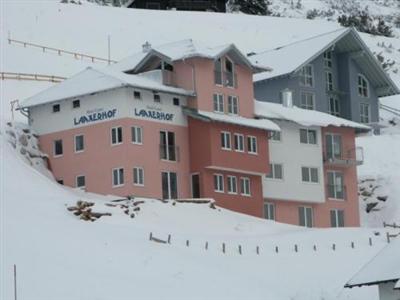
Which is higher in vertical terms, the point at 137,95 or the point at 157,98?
the point at 137,95

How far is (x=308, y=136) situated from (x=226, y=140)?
8226 mm

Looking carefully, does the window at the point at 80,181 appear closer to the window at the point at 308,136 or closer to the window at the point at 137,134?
the window at the point at 137,134

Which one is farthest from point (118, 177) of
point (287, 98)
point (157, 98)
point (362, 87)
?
point (362, 87)

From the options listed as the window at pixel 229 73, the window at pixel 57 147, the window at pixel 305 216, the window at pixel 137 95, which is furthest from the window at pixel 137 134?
the window at pixel 305 216

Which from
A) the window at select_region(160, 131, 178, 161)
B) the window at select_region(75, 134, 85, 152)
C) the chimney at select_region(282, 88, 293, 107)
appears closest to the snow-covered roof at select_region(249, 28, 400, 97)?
the chimney at select_region(282, 88, 293, 107)

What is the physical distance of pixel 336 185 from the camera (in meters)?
75.2

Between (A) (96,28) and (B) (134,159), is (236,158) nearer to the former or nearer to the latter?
(B) (134,159)

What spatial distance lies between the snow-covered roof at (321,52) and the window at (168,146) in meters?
21.4

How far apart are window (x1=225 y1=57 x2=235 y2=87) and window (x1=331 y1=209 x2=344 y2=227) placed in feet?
32.4

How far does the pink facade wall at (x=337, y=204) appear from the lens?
2800 inches

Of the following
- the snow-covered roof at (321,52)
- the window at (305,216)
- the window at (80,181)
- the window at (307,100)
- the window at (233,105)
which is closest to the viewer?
the window at (80,181)

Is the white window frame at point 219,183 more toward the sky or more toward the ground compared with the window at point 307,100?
more toward the ground

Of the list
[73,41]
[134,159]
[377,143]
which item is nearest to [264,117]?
[134,159]

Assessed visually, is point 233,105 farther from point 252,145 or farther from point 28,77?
point 28,77
